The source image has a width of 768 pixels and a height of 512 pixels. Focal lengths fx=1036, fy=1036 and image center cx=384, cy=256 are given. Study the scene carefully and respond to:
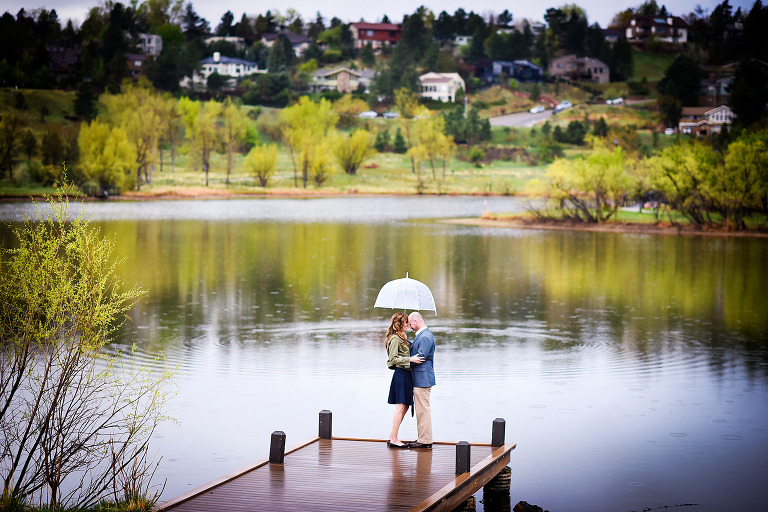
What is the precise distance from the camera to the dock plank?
11344 mm

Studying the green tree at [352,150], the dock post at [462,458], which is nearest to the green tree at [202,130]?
the green tree at [352,150]

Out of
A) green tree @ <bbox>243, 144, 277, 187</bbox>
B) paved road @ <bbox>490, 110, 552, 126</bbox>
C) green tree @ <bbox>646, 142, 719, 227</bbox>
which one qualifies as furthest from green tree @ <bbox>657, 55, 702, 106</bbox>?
green tree @ <bbox>646, 142, 719, 227</bbox>

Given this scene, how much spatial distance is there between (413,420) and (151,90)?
134 m

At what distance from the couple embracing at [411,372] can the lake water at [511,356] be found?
69.4 inches

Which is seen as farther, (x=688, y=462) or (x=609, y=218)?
(x=609, y=218)

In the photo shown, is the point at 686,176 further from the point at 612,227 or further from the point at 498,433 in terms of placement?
the point at 498,433

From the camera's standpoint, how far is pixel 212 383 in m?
20.9

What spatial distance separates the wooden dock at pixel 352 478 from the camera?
11.4 m

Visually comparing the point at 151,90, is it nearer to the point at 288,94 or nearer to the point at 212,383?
the point at 288,94

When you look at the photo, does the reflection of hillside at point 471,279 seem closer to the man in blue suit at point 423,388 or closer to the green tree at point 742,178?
the green tree at point 742,178

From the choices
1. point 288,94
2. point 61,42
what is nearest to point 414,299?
point 288,94

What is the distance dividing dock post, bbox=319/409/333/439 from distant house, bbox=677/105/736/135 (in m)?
131

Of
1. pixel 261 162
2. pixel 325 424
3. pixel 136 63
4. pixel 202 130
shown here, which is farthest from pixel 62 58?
pixel 325 424

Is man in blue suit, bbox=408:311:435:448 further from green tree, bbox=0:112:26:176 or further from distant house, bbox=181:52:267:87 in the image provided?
distant house, bbox=181:52:267:87
